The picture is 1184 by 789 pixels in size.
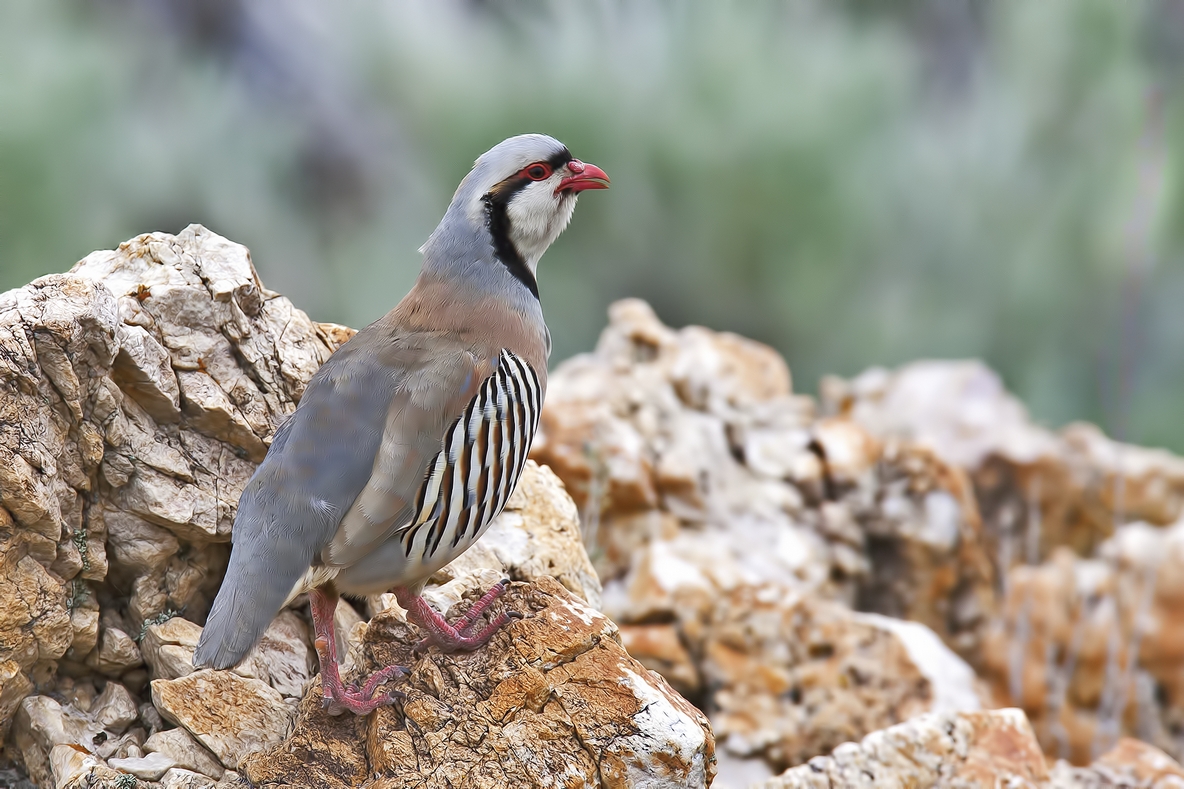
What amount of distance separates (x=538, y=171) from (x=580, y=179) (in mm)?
177

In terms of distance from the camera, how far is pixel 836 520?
6.15 m

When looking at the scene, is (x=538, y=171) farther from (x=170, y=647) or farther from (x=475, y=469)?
(x=170, y=647)

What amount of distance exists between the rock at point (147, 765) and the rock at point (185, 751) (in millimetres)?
22

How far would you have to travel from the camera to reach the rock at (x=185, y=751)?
3.00 metres

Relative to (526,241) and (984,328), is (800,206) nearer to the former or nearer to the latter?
(984,328)

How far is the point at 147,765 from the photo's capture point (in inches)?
116

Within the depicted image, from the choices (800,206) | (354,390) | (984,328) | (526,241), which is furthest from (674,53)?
(354,390)

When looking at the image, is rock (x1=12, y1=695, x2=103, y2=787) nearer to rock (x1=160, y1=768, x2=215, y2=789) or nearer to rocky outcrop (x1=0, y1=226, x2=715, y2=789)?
rocky outcrop (x1=0, y1=226, x2=715, y2=789)

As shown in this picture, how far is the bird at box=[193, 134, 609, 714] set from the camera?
2.92 meters

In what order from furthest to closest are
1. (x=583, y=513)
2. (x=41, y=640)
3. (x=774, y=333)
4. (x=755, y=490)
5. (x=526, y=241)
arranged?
1. (x=774, y=333)
2. (x=755, y=490)
3. (x=583, y=513)
4. (x=526, y=241)
5. (x=41, y=640)

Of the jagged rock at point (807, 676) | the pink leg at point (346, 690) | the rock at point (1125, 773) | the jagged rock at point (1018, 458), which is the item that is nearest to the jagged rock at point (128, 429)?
the pink leg at point (346, 690)

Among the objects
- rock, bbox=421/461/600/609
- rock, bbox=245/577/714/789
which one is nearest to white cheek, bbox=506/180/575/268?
rock, bbox=421/461/600/609

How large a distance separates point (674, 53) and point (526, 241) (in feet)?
27.9

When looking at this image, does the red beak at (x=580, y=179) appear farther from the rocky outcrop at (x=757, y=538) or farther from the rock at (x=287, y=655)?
the rocky outcrop at (x=757, y=538)
